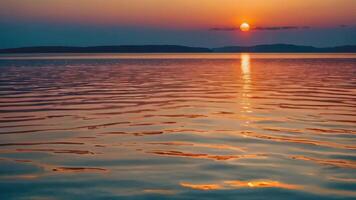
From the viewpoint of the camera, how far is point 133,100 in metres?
18.8

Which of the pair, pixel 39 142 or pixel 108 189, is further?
pixel 39 142

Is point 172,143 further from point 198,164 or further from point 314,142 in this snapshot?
point 314,142

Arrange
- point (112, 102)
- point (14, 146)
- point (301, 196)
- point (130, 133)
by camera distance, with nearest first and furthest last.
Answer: point (301, 196) → point (14, 146) → point (130, 133) → point (112, 102)

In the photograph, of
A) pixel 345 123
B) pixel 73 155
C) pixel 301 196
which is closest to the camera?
pixel 301 196

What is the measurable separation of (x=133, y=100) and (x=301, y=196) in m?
13.1

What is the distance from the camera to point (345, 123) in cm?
1284

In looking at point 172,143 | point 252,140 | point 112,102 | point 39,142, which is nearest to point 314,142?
point 252,140

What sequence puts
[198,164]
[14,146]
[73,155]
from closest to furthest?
[198,164] → [73,155] → [14,146]

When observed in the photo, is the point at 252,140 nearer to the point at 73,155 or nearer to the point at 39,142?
the point at 73,155

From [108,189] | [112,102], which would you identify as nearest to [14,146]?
[108,189]

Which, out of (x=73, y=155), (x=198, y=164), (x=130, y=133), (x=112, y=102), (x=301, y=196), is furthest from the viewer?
(x=112, y=102)

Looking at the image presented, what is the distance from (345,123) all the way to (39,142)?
798 centimetres

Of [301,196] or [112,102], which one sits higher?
[112,102]

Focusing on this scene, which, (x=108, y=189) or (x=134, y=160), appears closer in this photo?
(x=108, y=189)
